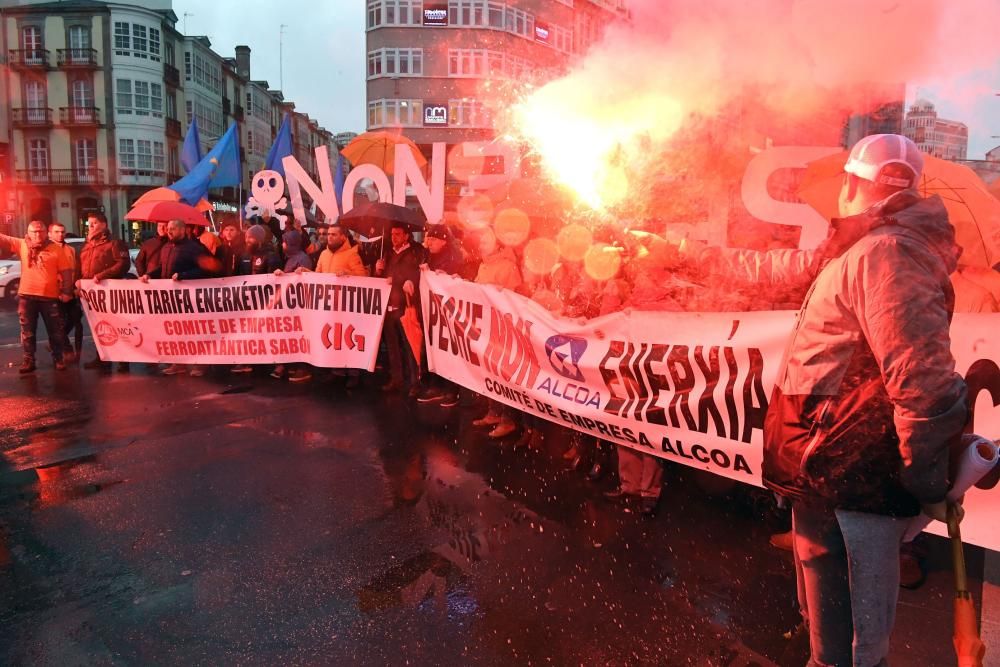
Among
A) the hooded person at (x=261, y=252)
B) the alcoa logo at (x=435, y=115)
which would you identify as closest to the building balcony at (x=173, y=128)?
the alcoa logo at (x=435, y=115)

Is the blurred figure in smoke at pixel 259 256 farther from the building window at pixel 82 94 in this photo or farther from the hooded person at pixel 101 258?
the building window at pixel 82 94

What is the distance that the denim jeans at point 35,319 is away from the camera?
896 centimetres

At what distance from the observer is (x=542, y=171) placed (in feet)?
33.1

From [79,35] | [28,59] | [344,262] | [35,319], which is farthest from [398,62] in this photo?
[344,262]

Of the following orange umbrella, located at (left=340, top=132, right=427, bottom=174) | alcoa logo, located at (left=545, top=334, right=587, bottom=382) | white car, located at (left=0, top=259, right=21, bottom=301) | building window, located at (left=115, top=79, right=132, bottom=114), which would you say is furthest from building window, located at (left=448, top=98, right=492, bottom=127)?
alcoa logo, located at (left=545, top=334, right=587, bottom=382)

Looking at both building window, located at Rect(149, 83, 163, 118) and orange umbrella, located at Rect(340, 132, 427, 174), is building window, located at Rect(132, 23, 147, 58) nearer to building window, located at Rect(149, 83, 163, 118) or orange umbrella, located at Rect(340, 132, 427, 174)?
building window, located at Rect(149, 83, 163, 118)

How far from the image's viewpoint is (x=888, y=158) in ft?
6.84

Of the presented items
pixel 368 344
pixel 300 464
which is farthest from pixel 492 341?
pixel 368 344

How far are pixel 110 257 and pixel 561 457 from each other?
7.05 metres

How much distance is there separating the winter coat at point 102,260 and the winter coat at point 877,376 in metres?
9.29

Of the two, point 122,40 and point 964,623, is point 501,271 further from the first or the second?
point 122,40

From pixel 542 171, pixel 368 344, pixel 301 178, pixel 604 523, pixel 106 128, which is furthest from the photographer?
pixel 106 128

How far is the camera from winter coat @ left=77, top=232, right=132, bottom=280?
9.23m

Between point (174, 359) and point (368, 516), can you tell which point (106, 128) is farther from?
point (368, 516)
